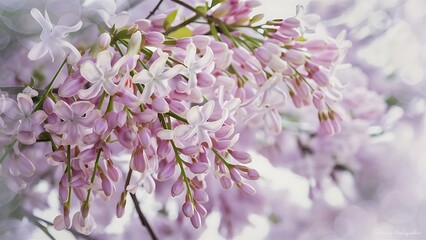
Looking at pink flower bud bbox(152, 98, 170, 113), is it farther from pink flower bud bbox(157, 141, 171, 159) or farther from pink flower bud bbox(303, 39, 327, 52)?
pink flower bud bbox(303, 39, 327, 52)

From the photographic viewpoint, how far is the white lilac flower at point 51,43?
586 mm

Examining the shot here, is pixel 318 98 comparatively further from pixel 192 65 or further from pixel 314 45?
pixel 192 65

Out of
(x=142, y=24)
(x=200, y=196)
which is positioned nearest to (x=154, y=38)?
(x=142, y=24)

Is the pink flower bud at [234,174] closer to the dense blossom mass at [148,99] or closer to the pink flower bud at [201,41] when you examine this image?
the dense blossom mass at [148,99]

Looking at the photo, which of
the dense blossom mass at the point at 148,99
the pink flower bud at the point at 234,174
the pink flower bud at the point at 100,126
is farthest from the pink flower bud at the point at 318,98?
the pink flower bud at the point at 100,126

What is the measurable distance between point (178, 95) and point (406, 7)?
522 mm

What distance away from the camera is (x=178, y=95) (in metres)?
0.59

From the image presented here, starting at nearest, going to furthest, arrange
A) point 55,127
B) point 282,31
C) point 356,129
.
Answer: point 55,127, point 282,31, point 356,129

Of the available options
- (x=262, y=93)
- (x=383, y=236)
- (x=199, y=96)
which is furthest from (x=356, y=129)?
(x=199, y=96)

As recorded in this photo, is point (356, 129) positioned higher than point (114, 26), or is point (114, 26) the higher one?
point (114, 26)

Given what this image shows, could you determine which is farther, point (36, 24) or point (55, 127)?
point (36, 24)

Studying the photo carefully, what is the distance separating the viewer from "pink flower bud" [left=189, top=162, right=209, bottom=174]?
1.93 feet

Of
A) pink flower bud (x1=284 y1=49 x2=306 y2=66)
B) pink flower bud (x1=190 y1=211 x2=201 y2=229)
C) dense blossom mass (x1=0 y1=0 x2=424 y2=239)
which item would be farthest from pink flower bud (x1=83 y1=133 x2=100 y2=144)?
pink flower bud (x1=284 y1=49 x2=306 y2=66)

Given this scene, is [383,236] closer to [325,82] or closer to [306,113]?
[306,113]
